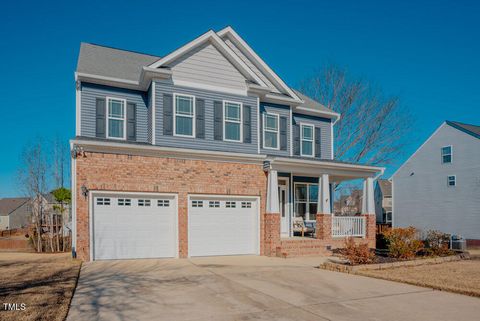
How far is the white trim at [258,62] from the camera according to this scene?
18.4 m

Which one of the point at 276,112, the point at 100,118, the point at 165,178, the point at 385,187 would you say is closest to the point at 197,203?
the point at 165,178

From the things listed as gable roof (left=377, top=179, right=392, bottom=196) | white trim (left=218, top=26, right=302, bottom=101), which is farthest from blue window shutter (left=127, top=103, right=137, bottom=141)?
gable roof (left=377, top=179, right=392, bottom=196)

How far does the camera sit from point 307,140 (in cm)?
1977

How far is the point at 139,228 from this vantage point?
1369cm

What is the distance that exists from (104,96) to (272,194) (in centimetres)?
771

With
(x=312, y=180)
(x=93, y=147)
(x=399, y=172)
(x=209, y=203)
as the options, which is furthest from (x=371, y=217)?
(x=399, y=172)

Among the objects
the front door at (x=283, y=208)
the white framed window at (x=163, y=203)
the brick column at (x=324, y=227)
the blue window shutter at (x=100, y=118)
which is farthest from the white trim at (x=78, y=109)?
the brick column at (x=324, y=227)

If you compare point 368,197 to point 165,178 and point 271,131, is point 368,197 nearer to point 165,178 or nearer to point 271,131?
point 271,131

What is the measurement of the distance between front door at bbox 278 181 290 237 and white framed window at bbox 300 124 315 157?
80.8 inches

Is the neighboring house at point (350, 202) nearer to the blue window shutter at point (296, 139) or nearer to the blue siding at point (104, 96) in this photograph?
the blue window shutter at point (296, 139)

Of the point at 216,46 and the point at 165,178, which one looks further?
the point at 216,46

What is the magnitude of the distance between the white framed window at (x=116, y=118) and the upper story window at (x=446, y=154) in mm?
22017

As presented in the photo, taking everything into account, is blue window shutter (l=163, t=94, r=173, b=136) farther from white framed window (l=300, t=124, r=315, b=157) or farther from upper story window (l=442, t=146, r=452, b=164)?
upper story window (l=442, t=146, r=452, b=164)

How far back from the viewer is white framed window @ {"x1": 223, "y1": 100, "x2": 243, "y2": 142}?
53.3ft
